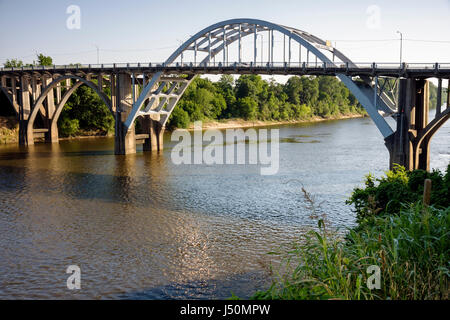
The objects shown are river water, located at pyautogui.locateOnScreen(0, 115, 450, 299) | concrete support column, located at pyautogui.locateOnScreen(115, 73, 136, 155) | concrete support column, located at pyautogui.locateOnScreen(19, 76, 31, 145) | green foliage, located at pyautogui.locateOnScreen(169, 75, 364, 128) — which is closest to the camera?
river water, located at pyautogui.locateOnScreen(0, 115, 450, 299)

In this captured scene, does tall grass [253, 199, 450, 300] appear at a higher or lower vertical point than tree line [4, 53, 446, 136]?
lower

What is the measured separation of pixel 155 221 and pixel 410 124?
16.7 m

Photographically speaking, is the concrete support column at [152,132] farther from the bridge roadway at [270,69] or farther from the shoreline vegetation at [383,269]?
the shoreline vegetation at [383,269]

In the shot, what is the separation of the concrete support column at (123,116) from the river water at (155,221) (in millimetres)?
3816

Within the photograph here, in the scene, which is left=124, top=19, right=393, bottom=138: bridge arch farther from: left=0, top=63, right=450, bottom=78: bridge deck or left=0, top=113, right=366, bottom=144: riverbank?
left=0, top=113, right=366, bottom=144: riverbank

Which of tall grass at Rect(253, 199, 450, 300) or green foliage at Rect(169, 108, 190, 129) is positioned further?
green foliage at Rect(169, 108, 190, 129)

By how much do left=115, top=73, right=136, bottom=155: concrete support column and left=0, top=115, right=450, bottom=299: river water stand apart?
3.82 meters

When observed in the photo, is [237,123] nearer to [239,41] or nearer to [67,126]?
[67,126]

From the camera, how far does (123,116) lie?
4106 cm

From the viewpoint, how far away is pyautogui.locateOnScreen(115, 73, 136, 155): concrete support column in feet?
134

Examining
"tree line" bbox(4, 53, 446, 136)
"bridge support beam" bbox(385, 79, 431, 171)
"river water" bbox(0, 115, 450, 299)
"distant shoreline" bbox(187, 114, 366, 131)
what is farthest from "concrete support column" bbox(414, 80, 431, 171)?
"distant shoreline" bbox(187, 114, 366, 131)

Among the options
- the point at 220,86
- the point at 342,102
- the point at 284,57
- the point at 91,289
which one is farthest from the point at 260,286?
the point at 342,102

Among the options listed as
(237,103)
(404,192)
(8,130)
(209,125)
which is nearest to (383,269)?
(404,192)
